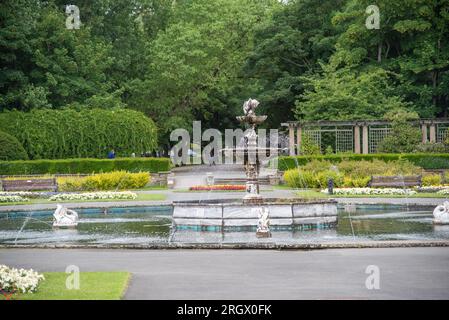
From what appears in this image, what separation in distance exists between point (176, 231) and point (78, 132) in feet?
106

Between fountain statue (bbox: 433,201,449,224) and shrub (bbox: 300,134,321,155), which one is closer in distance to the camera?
fountain statue (bbox: 433,201,449,224)

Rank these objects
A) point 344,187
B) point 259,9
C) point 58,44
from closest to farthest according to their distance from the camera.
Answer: point 344,187 < point 58,44 < point 259,9

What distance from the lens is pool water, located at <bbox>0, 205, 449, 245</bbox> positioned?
22156 mm

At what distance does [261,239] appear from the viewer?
21.8m

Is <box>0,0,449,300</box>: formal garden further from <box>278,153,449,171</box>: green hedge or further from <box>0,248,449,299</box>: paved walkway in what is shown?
<box>0,248,449,299</box>: paved walkway

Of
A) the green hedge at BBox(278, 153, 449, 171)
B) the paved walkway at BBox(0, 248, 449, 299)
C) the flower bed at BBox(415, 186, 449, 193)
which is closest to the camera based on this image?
the paved walkway at BBox(0, 248, 449, 299)

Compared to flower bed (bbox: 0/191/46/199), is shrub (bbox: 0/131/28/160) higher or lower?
higher

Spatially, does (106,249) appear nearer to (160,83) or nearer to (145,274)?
(145,274)

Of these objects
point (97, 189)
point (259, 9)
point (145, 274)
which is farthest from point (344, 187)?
point (259, 9)

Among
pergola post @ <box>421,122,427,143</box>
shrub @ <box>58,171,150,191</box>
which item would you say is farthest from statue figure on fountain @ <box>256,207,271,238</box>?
pergola post @ <box>421,122,427,143</box>

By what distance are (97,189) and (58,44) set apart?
842 inches

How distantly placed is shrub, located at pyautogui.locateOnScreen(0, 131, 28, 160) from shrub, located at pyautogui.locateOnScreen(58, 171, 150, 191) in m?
6.03

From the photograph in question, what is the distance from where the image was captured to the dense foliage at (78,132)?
54312 mm

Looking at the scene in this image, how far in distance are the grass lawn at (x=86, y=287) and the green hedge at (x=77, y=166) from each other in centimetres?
3402
